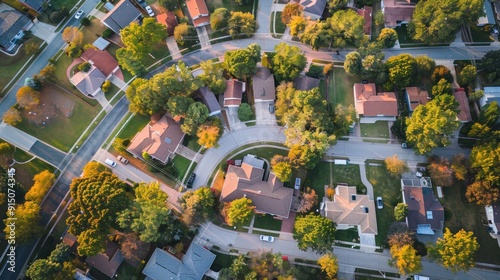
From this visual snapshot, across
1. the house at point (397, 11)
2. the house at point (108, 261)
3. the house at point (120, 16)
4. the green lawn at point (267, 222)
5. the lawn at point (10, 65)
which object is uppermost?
the house at point (397, 11)

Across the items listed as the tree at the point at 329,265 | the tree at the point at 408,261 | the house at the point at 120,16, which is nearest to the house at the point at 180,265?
the tree at the point at 329,265

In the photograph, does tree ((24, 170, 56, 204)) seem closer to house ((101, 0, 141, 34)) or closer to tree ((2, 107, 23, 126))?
tree ((2, 107, 23, 126))

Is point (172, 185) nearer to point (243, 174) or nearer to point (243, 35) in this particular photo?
point (243, 174)

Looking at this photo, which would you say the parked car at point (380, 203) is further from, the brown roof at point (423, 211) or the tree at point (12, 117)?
the tree at point (12, 117)

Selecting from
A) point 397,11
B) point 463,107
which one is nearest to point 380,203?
point 463,107

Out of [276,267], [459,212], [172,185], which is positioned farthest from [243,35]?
[459,212]
